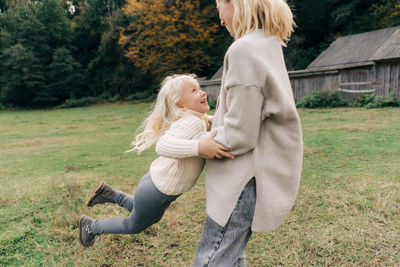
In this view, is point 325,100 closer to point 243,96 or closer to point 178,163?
point 178,163

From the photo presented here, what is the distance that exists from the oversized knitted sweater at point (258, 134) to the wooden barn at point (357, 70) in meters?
16.3

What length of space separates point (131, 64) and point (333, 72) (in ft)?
82.7

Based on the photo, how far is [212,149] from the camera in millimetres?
1503

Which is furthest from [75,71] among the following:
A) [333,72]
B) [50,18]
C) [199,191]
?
[199,191]

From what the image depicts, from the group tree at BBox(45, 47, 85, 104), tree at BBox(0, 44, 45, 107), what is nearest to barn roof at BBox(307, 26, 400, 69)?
tree at BBox(45, 47, 85, 104)

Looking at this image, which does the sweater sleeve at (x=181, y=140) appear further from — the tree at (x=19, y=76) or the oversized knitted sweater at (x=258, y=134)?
the tree at (x=19, y=76)

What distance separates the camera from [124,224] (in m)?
2.35

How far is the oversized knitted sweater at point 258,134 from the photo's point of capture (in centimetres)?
139

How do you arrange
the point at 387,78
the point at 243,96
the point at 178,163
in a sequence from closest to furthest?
the point at 243,96 < the point at 178,163 < the point at 387,78

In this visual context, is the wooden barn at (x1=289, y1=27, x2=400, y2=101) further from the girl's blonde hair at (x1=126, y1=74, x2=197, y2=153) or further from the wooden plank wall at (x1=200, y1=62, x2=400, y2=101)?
the girl's blonde hair at (x1=126, y1=74, x2=197, y2=153)

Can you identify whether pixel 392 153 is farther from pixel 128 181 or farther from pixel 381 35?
pixel 381 35

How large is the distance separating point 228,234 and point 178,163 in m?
0.53

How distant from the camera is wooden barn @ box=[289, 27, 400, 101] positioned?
50.5 ft

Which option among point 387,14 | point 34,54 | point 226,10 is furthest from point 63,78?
point 226,10
